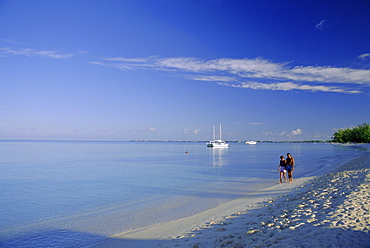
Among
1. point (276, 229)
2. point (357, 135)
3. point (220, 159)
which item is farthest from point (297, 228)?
point (357, 135)

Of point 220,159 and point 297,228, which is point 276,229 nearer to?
point 297,228

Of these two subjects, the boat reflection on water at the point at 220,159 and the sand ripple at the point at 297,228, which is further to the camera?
the boat reflection on water at the point at 220,159

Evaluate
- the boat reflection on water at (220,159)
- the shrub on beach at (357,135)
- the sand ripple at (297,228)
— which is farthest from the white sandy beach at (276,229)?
the shrub on beach at (357,135)

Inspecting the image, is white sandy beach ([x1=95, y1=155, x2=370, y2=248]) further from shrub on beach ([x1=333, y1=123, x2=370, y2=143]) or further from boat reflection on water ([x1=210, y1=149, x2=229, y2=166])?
shrub on beach ([x1=333, y1=123, x2=370, y2=143])

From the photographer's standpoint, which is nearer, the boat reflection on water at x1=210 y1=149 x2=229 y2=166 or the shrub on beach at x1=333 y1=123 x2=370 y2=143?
the boat reflection on water at x1=210 y1=149 x2=229 y2=166

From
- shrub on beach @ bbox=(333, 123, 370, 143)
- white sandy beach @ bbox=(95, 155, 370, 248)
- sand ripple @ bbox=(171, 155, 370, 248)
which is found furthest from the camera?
shrub on beach @ bbox=(333, 123, 370, 143)

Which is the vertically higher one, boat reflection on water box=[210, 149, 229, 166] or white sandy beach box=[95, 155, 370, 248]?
white sandy beach box=[95, 155, 370, 248]

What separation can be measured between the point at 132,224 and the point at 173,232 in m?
2.57

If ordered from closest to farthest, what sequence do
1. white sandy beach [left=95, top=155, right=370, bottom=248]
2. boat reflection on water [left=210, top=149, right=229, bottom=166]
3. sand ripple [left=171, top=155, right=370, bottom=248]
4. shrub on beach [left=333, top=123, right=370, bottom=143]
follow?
sand ripple [left=171, top=155, right=370, bottom=248] → white sandy beach [left=95, top=155, right=370, bottom=248] → boat reflection on water [left=210, top=149, right=229, bottom=166] → shrub on beach [left=333, top=123, right=370, bottom=143]

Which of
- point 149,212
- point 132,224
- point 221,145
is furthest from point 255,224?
point 221,145

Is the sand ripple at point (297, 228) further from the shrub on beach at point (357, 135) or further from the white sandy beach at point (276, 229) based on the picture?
the shrub on beach at point (357, 135)

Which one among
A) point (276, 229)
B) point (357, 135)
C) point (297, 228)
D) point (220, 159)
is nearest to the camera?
point (297, 228)

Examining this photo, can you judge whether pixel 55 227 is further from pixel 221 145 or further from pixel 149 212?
pixel 221 145

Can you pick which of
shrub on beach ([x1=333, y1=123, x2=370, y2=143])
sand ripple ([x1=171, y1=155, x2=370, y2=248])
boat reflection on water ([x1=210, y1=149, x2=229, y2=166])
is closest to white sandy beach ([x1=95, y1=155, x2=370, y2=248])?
sand ripple ([x1=171, y1=155, x2=370, y2=248])
